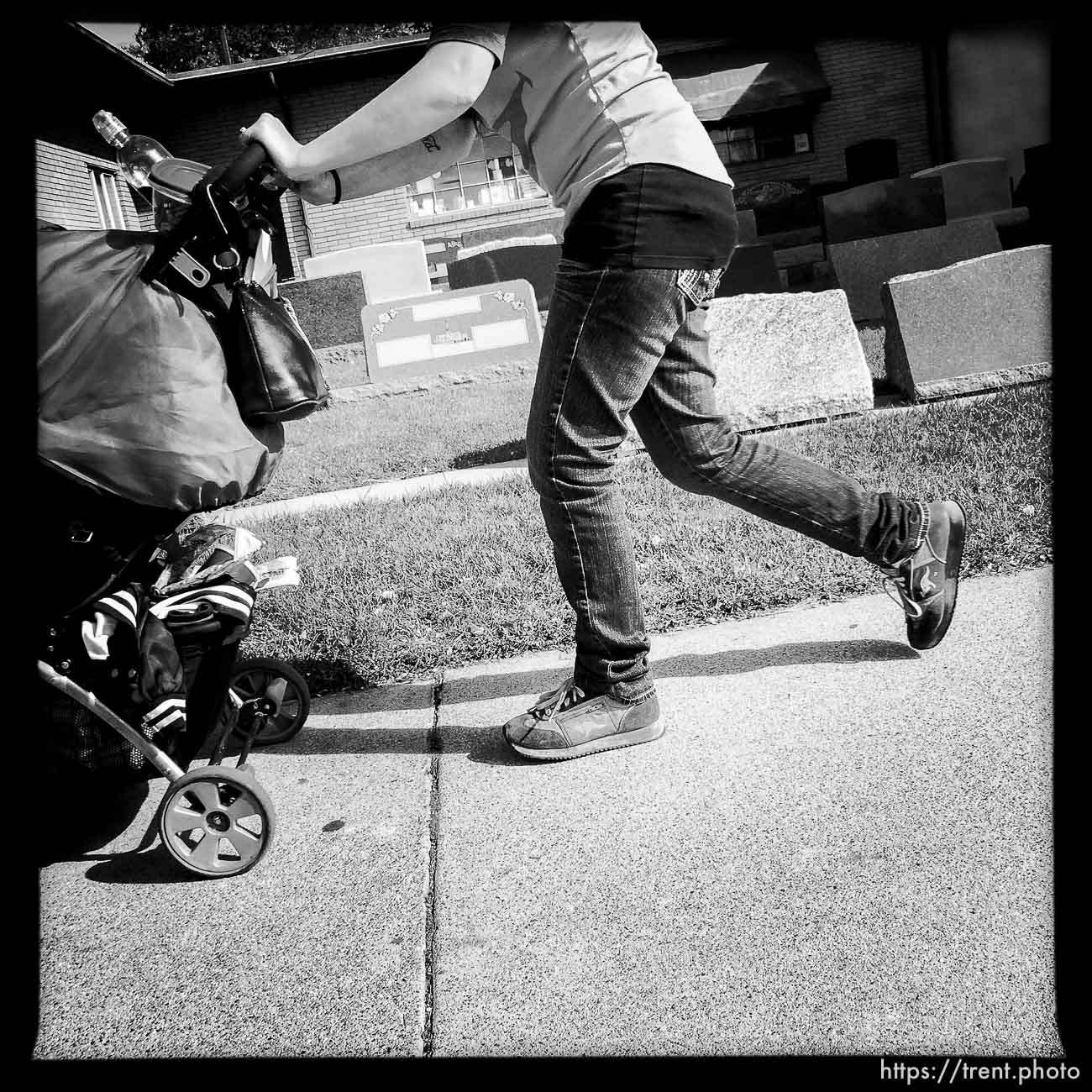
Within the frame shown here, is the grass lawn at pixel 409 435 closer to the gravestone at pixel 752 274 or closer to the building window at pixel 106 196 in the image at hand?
the gravestone at pixel 752 274

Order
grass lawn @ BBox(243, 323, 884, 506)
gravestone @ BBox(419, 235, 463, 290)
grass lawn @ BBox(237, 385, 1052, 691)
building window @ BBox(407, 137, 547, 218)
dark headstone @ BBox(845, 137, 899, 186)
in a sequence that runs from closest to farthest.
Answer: grass lawn @ BBox(237, 385, 1052, 691), grass lawn @ BBox(243, 323, 884, 506), dark headstone @ BBox(845, 137, 899, 186), gravestone @ BBox(419, 235, 463, 290), building window @ BBox(407, 137, 547, 218)

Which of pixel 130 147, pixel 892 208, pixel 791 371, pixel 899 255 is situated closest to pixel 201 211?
pixel 130 147

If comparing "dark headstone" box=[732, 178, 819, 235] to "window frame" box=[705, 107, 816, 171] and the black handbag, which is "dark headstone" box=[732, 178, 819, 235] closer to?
"window frame" box=[705, 107, 816, 171]

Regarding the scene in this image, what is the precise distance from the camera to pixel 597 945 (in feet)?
6.04

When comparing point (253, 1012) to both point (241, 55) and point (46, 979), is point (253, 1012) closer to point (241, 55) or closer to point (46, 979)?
point (46, 979)

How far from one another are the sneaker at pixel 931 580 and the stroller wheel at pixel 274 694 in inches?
65.0

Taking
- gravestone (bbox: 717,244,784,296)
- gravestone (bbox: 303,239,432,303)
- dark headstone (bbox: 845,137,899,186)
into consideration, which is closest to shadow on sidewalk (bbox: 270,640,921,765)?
gravestone (bbox: 717,244,784,296)

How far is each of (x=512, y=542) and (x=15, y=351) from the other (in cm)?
274

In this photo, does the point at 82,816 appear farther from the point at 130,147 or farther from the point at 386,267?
the point at 386,267

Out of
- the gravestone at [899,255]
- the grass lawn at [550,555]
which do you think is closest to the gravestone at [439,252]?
the gravestone at [899,255]

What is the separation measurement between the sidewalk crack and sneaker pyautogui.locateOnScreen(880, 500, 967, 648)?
1300 mm

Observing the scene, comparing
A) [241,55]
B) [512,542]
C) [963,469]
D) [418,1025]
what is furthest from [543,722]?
[241,55]

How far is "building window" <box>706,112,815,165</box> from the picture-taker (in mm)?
21469

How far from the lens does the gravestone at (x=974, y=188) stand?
45.8ft
